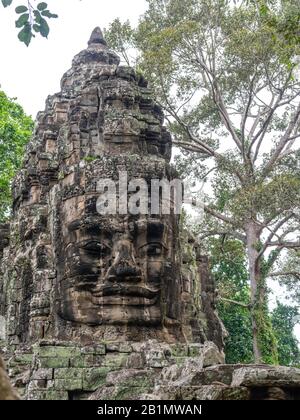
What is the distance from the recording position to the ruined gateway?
845cm

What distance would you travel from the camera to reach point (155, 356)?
863 cm

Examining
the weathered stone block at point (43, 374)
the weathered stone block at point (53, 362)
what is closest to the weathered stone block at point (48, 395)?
the weathered stone block at point (43, 374)

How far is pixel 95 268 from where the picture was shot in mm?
9352

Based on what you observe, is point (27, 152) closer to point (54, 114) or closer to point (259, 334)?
point (54, 114)

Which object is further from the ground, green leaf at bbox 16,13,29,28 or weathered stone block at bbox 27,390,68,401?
green leaf at bbox 16,13,29,28

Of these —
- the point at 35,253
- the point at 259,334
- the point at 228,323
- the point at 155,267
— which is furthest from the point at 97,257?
the point at 228,323

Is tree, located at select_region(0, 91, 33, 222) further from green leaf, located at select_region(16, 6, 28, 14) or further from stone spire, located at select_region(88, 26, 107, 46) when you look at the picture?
green leaf, located at select_region(16, 6, 28, 14)

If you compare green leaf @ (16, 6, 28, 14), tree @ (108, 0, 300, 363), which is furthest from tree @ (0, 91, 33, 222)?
green leaf @ (16, 6, 28, 14)

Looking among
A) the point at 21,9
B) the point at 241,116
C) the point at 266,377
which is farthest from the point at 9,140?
the point at 266,377

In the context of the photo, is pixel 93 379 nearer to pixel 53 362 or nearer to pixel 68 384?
pixel 68 384

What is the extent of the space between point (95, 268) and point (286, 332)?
2386cm

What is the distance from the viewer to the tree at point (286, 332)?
29031 millimetres

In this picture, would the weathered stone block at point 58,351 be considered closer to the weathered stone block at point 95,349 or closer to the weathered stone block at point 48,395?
the weathered stone block at point 95,349

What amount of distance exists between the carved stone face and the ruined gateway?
1cm
